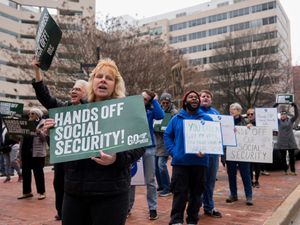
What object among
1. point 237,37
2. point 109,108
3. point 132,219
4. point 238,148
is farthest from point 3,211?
point 237,37

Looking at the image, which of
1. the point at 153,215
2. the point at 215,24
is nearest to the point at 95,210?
the point at 153,215

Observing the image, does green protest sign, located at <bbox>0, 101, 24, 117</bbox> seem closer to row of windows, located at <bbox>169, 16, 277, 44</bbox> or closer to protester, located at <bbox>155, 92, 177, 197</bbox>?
protester, located at <bbox>155, 92, 177, 197</bbox>

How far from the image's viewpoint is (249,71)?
44656 mm

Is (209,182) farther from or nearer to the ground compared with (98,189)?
nearer to the ground

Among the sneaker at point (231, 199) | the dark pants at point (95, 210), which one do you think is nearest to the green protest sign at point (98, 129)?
the dark pants at point (95, 210)

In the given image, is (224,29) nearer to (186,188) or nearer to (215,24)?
(215,24)

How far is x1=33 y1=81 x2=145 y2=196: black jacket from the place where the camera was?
8.98 ft

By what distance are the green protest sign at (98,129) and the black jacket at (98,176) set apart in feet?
0.22

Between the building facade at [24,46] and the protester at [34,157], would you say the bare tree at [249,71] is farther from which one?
the protester at [34,157]

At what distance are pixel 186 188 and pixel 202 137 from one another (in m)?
0.73

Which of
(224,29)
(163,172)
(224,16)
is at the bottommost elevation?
(163,172)

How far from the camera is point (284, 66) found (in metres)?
41.7

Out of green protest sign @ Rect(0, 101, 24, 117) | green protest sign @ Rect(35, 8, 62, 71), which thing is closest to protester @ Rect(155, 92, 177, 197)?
green protest sign @ Rect(35, 8, 62, 71)

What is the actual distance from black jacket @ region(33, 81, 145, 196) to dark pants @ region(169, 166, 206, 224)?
2381mm
